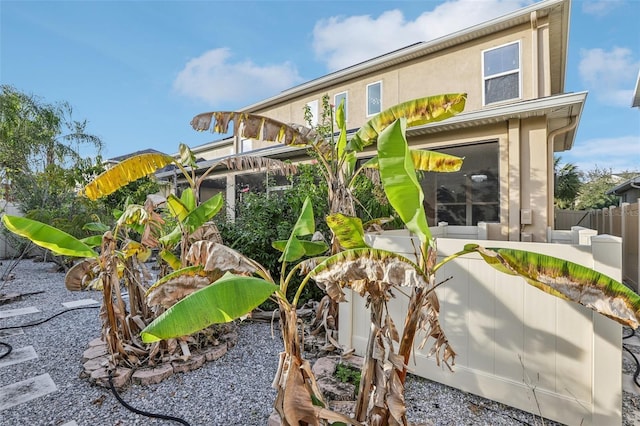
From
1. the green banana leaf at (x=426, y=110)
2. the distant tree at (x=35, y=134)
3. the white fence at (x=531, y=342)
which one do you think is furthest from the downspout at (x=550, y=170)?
the distant tree at (x=35, y=134)

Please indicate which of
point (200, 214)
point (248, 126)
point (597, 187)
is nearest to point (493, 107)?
point (248, 126)

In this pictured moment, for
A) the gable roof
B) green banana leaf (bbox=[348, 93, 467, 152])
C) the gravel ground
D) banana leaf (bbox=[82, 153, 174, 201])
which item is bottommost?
the gravel ground

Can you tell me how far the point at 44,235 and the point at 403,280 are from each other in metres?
3.34

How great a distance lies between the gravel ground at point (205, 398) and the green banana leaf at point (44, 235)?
1.45 metres

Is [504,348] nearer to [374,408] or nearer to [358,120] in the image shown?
[374,408]

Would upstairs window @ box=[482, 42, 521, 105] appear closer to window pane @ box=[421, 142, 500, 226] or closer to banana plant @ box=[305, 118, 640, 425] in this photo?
window pane @ box=[421, 142, 500, 226]

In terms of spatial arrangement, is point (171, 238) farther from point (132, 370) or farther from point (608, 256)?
point (608, 256)

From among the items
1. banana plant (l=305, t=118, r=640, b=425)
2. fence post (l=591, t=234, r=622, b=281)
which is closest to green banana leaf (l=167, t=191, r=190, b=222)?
banana plant (l=305, t=118, r=640, b=425)

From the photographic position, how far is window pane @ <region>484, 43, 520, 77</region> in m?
8.27

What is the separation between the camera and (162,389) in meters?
3.32

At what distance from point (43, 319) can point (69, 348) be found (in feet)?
6.09

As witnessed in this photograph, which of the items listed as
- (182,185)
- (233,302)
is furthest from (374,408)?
(182,185)

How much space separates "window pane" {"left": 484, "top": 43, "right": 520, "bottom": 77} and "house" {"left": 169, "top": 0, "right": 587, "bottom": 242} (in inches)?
1.0

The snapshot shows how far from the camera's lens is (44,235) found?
301cm
